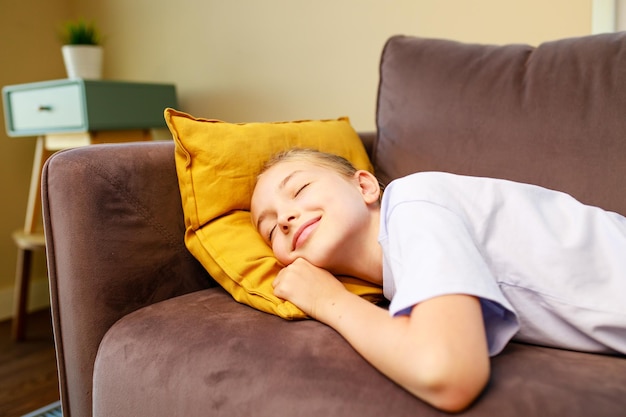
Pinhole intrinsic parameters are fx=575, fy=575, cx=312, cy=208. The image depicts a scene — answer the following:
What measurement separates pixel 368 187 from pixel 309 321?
0.93ft

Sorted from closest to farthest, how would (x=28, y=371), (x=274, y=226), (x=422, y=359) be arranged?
(x=422, y=359) < (x=274, y=226) < (x=28, y=371)

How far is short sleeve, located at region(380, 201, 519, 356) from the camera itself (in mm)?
672

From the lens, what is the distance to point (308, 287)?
0.86 meters

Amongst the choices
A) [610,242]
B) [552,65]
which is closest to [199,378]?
[610,242]

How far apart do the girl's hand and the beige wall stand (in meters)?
1.08

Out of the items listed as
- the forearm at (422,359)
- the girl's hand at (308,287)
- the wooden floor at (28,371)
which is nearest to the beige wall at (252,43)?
the wooden floor at (28,371)

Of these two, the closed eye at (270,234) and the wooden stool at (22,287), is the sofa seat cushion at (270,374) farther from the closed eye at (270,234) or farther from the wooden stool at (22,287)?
the wooden stool at (22,287)

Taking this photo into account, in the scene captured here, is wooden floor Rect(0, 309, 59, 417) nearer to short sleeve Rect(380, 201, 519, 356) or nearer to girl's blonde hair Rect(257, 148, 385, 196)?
girl's blonde hair Rect(257, 148, 385, 196)

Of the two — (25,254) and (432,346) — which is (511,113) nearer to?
(432,346)

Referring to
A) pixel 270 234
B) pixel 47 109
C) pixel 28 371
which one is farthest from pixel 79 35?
pixel 270 234

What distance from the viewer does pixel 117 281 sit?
0.98 m

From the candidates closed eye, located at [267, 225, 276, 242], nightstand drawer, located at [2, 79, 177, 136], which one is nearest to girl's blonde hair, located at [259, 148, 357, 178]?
closed eye, located at [267, 225, 276, 242]

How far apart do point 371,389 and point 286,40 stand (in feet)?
5.25

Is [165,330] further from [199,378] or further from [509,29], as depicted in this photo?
[509,29]
